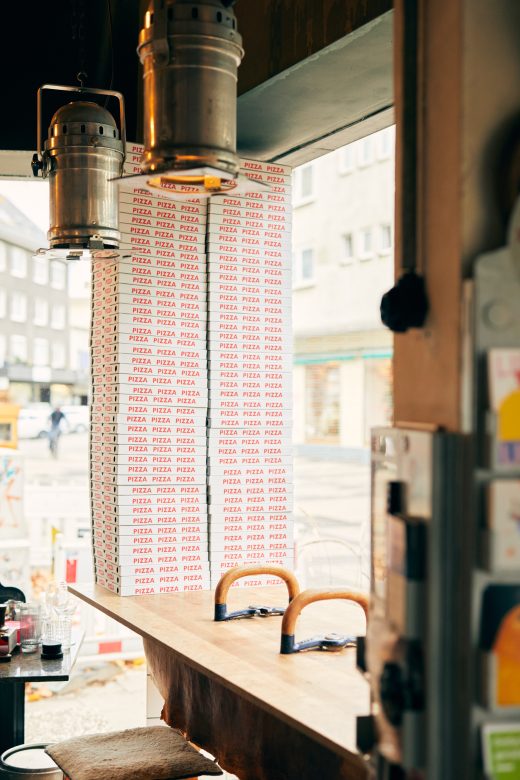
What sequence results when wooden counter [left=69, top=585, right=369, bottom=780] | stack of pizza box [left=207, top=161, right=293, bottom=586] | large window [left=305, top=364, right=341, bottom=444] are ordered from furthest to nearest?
large window [left=305, top=364, right=341, bottom=444]
stack of pizza box [left=207, top=161, right=293, bottom=586]
wooden counter [left=69, top=585, right=369, bottom=780]

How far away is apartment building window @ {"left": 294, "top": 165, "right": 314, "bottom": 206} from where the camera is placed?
54.6 ft

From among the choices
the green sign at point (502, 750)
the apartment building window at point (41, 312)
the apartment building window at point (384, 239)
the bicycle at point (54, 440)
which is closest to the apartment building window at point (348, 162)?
the apartment building window at point (384, 239)

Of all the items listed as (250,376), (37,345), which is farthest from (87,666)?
(250,376)

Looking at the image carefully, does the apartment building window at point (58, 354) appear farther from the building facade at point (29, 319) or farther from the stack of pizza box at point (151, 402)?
the stack of pizza box at point (151, 402)

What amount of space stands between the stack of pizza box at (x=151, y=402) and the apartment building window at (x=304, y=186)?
1311cm

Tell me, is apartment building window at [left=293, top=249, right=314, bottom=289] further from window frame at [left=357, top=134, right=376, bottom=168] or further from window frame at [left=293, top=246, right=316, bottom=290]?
window frame at [left=357, top=134, right=376, bottom=168]

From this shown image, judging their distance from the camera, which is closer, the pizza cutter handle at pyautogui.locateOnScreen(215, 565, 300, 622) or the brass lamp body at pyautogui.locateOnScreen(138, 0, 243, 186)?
the brass lamp body at pyautogui.locateOnScreen(138, 0, 243, 186)

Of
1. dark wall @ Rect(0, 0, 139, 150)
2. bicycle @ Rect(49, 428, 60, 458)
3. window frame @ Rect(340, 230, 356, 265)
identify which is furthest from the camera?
window frame @ Rect(340, 230, 356, 265)

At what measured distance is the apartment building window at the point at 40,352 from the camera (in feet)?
22.6

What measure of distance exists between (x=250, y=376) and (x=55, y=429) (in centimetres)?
789

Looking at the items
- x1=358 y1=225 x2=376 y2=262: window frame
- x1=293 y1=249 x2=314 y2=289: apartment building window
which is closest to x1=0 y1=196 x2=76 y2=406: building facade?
x1=358 y1=225 x2=376 y2=262: window frame

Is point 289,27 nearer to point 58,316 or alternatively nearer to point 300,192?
point 58,316

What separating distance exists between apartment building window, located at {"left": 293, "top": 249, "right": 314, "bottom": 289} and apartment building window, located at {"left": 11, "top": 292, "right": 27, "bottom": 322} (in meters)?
10.7

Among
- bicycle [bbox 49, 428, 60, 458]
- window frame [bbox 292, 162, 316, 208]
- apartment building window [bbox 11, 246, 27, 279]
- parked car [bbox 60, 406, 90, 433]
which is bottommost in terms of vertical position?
bicycle [bbox 49, 428, 60, 458]
